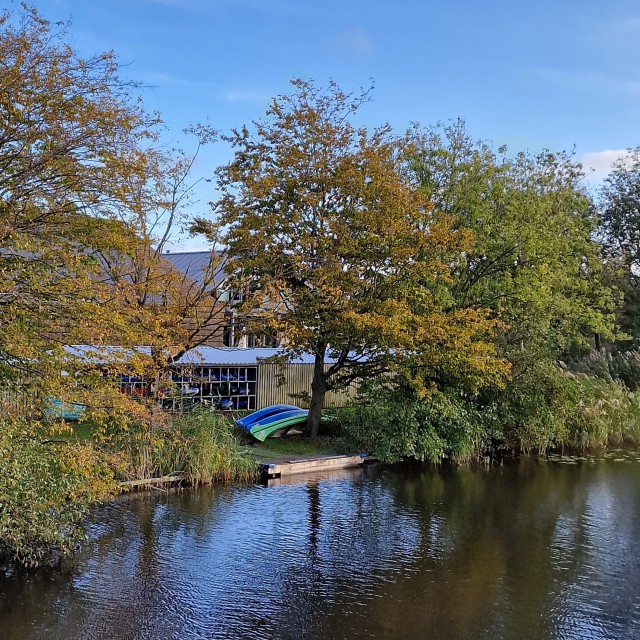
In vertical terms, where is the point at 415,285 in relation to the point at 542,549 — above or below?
above

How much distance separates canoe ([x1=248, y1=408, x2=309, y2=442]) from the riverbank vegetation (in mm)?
686

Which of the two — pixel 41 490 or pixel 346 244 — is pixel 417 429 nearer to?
pixel 346 244

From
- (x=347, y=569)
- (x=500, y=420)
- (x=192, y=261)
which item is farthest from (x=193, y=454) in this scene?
(x=192, y=261)

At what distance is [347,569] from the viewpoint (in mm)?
11062

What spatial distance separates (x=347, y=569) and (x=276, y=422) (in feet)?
34.7

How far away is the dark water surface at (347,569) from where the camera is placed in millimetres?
8883

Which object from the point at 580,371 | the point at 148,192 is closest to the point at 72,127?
the point at 148,192

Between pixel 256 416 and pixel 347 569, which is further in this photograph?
pixel 256 416

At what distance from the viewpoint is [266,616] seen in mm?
9109

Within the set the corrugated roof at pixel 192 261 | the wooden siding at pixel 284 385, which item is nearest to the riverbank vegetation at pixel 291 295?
the wooden siding at pixel 284 385

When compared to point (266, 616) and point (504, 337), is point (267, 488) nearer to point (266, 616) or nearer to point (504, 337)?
point (266, 616)

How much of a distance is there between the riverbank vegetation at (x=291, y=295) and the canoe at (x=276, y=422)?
686 mm

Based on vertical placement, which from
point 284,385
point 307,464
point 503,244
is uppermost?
point 503,244

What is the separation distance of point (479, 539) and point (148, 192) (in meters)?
9.12
